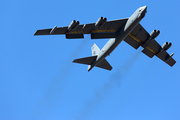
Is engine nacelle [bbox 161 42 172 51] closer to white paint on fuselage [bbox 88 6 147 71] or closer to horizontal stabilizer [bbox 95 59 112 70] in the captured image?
white paint on fuselage [bbox 88 6 147 71]

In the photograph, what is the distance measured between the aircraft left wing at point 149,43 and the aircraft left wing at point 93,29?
12.6 feet

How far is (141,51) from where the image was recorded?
42.0m

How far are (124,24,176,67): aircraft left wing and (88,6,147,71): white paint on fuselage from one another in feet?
10.5

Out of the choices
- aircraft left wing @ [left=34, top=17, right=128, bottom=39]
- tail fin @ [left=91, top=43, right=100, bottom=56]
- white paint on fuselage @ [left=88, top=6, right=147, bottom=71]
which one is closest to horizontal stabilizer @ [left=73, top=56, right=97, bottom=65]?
white paint on fuselage @ [left=88, top=6, right=147, bottom=71]

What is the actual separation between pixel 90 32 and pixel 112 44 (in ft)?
12.8

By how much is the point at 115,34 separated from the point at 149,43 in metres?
7.06

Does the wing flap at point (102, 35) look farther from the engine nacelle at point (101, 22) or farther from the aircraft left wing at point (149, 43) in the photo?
the aircraft left wing at point (149, 43)

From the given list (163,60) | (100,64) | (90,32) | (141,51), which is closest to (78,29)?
(90,32)

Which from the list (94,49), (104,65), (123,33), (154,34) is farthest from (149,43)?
(94,49)

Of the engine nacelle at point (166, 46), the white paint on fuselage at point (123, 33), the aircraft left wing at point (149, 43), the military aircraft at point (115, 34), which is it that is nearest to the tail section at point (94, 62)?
the military aircraft at point (115, 34)

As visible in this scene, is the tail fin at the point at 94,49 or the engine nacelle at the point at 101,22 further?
the tail fin at the point at 94,49

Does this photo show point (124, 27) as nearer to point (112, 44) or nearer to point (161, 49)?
point (112, 44)

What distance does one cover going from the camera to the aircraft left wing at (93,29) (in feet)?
108

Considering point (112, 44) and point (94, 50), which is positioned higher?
point (94, 50)
